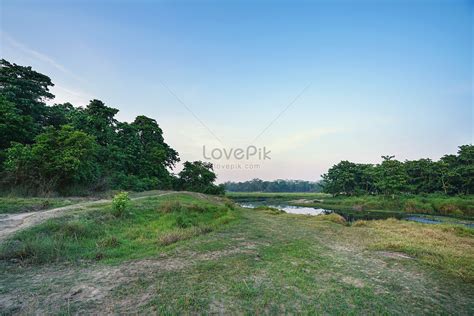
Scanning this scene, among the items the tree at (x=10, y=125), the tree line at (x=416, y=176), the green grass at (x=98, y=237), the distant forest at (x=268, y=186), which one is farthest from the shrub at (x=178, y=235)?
the distant forest at (x=268, y=186)

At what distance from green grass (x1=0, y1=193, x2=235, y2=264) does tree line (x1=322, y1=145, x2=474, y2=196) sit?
1434 inches

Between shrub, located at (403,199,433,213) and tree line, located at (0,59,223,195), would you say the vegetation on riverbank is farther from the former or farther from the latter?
tree line, located at (0,59,223,195)

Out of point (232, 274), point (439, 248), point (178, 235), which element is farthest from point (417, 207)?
point (232, 274)

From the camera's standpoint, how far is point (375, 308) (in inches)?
145

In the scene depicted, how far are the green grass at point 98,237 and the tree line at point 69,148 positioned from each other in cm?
878

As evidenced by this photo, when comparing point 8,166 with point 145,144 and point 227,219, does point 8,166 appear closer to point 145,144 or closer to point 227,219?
point 227,219

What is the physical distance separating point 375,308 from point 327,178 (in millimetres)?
52627

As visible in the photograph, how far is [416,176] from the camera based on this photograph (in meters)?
41.8

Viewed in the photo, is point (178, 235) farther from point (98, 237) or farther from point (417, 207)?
point (417, 207)

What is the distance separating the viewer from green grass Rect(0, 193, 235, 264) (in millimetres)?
5863

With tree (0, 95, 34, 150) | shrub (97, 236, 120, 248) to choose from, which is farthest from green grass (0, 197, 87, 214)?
tree (0, 95, 34, 150)

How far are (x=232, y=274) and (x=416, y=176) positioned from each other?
5011 cm

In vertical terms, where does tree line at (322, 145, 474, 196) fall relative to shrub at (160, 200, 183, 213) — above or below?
above

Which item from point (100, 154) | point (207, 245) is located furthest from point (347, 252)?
point (100, 154)
